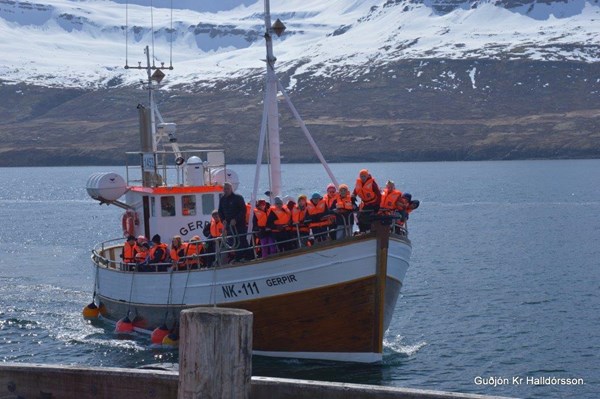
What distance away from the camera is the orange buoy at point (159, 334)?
84.4 ft

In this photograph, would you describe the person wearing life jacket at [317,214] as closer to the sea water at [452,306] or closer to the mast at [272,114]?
the mast at [272,114]

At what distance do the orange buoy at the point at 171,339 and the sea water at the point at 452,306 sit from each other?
Result: 238 millimetres

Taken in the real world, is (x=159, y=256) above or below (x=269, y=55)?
below

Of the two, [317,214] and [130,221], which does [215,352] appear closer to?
[317,214]

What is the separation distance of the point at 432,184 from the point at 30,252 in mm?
75790

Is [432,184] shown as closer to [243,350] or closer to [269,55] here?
[269,55]

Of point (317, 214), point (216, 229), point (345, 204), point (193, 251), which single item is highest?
point (345, 204)

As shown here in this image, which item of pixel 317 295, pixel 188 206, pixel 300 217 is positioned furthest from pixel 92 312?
pixel 317 295

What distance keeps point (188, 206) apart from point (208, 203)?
1.88 ft

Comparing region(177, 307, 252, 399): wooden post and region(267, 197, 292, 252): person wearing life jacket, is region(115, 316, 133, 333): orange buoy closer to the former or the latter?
region(267, 197, 292, 252): person wearing life jacket


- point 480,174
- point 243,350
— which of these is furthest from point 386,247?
point 480,174

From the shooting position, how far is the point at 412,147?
195m

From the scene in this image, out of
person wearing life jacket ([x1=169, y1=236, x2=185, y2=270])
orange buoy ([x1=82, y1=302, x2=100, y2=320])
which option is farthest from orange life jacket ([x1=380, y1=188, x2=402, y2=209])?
orange buoy ([x1=82, y1=302, x2=100, y2=320])

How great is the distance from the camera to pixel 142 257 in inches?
1062
